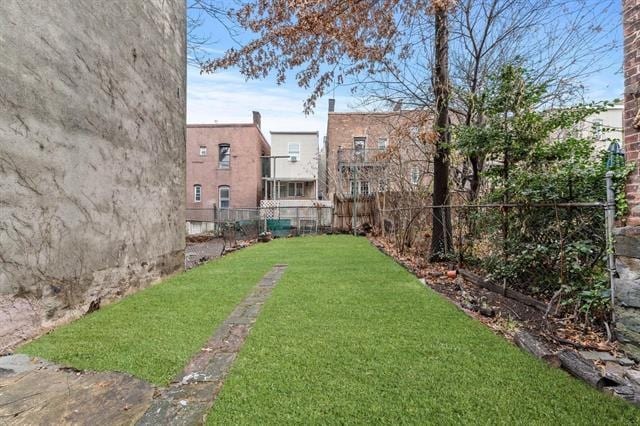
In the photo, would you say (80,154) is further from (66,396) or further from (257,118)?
(257,118)

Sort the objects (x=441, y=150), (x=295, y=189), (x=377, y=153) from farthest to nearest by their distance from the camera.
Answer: (x=295, y=189) → (x=377, y=153) → (x=441, y=150)

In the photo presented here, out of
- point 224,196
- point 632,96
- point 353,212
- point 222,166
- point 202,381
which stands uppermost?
point 222,166

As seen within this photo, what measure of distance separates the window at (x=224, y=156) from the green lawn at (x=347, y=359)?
67.6 ft

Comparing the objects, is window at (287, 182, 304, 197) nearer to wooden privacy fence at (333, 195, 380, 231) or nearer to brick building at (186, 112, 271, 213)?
brick building at (186, 112, 271, 213)

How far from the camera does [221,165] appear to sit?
2489 cm

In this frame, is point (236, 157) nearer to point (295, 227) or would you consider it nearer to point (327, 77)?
point (295, 227)

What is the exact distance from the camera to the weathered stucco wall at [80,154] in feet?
10.5

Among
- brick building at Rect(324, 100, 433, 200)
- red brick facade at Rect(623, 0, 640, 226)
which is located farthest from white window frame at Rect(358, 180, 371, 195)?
red brick facade at Rect(623, 0, 640, 226)

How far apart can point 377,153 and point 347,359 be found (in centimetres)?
829

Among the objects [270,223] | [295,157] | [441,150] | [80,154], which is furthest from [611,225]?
[295,157]

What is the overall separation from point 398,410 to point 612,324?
97.2 inches

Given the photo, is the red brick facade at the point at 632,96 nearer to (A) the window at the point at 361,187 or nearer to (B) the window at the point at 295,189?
(A) the window at the point at 361,187

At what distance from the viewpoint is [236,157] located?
81.3 feet

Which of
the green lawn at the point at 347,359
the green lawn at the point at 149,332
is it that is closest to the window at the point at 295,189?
the green lawn at the point at 149,332
